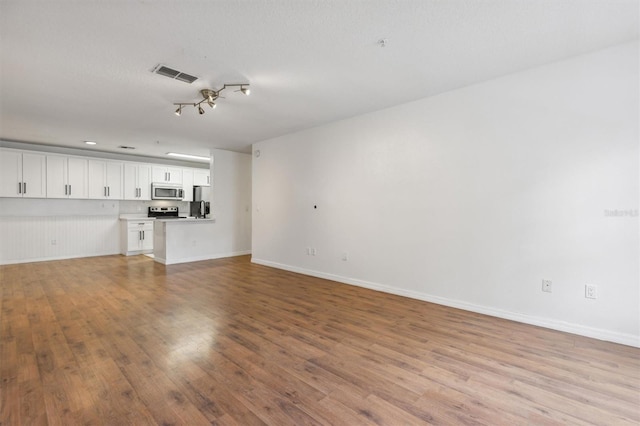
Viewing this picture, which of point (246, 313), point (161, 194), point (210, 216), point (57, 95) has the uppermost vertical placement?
point (57, 95)

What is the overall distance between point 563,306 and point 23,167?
9.34 meters

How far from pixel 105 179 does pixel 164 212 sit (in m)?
1.60

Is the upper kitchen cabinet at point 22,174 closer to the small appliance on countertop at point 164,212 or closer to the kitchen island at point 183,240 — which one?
the small appliance on countertop at point 164,212

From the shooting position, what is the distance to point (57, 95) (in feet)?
11.8

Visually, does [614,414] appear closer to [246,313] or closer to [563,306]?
[563,306]

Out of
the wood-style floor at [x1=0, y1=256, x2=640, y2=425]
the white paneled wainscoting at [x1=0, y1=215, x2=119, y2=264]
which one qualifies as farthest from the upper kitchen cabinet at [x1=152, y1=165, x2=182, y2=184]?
the wood-style floor at [x1=0, y1=256, x2=640, y2=425]

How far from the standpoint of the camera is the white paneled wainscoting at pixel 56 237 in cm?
608

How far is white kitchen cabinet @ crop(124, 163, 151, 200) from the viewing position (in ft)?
24.6

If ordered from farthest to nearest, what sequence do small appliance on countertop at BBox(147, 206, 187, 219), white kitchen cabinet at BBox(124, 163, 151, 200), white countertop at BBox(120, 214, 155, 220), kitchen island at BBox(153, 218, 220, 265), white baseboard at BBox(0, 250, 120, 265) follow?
small appliance on countertop at BBox(147, 206, 187, 219) < white kitchen cabinet at BBox(124, 163, 151, 200) < white countertop at BBox(120, 214, 155, 220) < kitchen island at BBox(153, 218, 220, 265) < white baseboard at BBox(0, 250, 120, 265)

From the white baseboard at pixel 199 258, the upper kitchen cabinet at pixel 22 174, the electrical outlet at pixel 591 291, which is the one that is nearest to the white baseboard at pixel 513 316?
the electrical outlet at pixel 591 291

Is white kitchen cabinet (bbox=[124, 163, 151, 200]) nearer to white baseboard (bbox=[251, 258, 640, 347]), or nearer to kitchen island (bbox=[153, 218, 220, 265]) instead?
kitchen island (bbox=[153, 218, 220, 265])

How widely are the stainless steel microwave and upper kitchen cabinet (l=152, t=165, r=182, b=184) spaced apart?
14 cm

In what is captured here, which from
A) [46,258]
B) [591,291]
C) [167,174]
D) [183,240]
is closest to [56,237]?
[46,258]

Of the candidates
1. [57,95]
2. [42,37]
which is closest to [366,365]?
[42,37]
